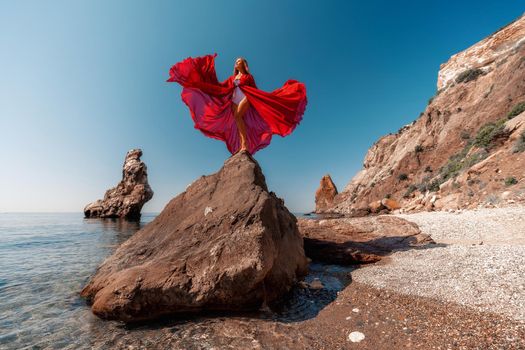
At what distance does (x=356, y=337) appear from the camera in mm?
2854

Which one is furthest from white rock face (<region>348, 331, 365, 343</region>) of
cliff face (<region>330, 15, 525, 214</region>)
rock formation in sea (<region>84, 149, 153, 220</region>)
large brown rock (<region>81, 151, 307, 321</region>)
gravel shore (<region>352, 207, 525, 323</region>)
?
rock formation in sea (<region>84, 149, 153, 220</region>)

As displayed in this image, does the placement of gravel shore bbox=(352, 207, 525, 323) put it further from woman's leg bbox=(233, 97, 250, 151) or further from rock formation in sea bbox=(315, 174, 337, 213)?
rock formation in sea bbox=(315, 174, 337, 213)

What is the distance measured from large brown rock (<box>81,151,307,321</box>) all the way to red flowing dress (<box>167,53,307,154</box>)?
1999 mm

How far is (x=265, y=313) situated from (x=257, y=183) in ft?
8.56

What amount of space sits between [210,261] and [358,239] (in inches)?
228

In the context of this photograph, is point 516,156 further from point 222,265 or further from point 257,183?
point 222,265

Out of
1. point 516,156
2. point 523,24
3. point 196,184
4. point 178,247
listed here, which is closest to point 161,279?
point 178,247

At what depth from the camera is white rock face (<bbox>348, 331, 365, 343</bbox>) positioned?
9.18 feet

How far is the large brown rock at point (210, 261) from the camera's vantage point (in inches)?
140

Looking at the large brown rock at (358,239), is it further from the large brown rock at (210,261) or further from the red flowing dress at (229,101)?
the red flowing dress at (229,101)

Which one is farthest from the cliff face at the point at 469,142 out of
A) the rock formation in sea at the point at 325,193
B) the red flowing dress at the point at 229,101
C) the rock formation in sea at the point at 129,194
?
the rock formation in sea at the point at 129,194

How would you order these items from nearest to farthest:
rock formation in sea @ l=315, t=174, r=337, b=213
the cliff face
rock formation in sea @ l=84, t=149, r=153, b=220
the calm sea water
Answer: the calm sea water < the cliff face < rock formation in sea @ l=84, t=149, r=153, b=220 < rock formation in sea @ l=315, t=174, r=337, b=213

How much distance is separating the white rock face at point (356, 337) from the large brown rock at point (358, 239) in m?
3.73

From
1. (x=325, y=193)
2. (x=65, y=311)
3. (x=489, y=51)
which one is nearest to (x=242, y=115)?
(x=65, y=311)
